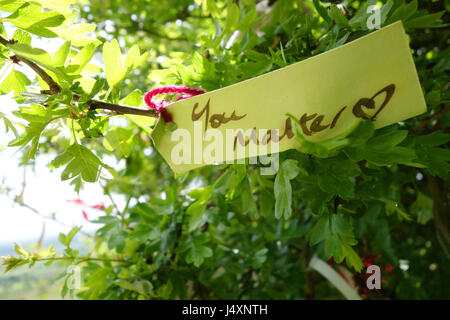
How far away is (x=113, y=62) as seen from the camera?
42 centimetres

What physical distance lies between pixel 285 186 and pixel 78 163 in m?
0.25

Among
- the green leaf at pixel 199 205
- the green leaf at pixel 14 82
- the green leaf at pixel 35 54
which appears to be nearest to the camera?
the green leaf at pixel 35 54

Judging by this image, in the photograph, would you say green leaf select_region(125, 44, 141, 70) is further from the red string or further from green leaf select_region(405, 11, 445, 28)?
green leaf select_region(405, 11, 445, 28)

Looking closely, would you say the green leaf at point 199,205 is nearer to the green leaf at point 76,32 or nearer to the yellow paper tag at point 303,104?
the yellow paper tag at point 303,104

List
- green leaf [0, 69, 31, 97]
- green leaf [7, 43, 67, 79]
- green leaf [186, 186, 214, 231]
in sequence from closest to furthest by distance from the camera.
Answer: green leaf [7, 43, 67, 79] < green leaf [0, 69, 31, 97] < green leaf [186, 186, 214, 231]

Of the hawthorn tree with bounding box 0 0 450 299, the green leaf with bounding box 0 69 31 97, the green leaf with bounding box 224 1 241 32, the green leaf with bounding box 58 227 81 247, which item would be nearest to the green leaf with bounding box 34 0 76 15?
the hawthorn tree with bounding box 0 0 450 299

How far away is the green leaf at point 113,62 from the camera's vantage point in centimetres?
42

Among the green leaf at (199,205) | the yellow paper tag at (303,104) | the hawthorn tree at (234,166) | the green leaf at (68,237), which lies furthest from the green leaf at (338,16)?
the green leaf at (68,237)

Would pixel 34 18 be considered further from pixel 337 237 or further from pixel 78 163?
pixel 337 237

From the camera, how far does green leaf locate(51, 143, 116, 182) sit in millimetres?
429

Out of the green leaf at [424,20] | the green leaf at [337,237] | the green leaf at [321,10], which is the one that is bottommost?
the green leaf at [337,237]

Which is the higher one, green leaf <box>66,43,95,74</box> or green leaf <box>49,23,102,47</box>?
green leaf <box>49,23,102,47</box>

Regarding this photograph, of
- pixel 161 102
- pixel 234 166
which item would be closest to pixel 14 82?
pixel 161 102

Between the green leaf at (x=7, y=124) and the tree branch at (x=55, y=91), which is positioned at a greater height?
the tree branch at (x=55, y=91)
